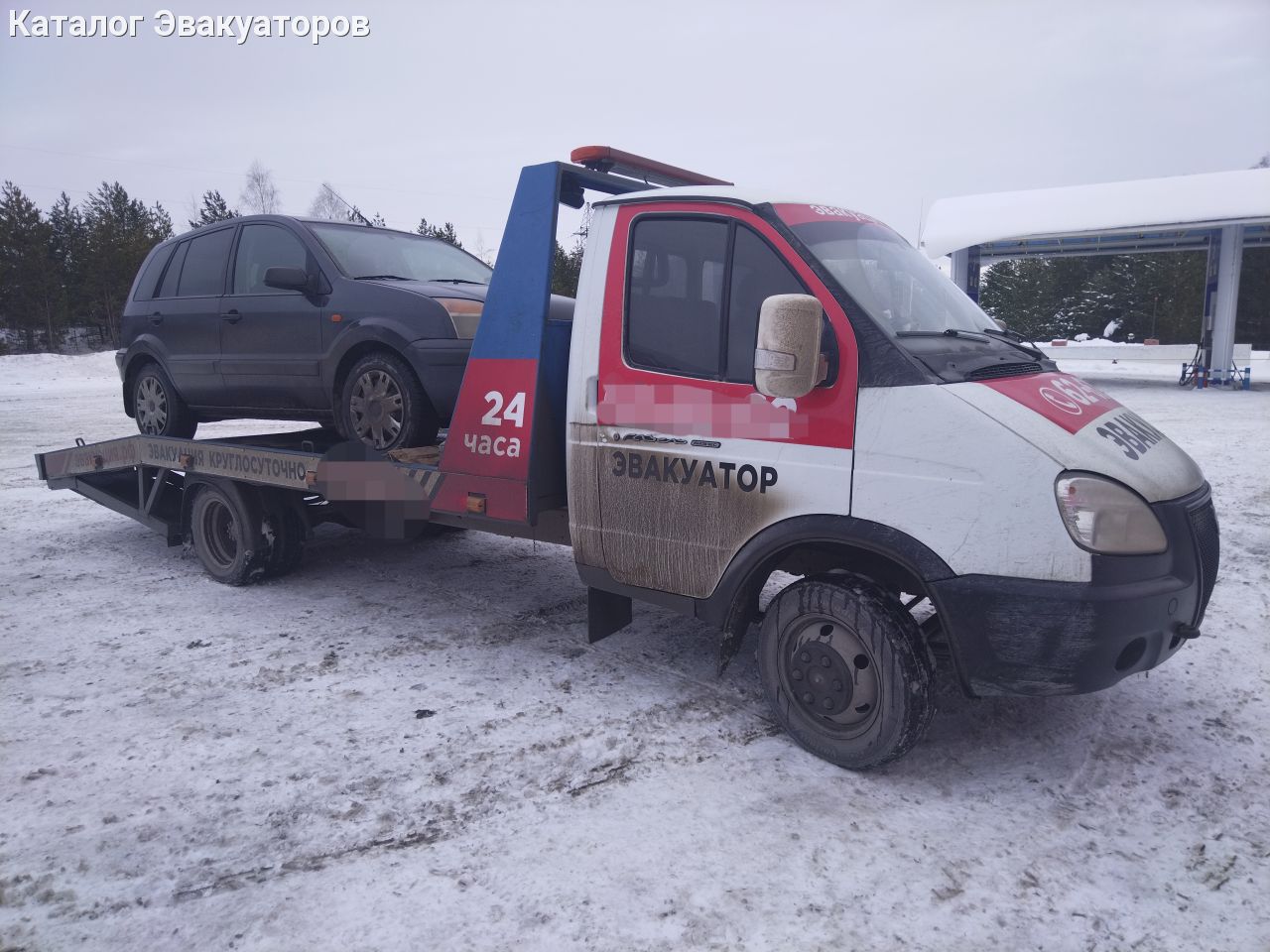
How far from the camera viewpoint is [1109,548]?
2840 millimetres

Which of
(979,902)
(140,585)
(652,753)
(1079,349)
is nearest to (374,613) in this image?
(140,585)

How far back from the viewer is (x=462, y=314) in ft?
15.9

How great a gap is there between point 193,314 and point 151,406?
3.45 ft

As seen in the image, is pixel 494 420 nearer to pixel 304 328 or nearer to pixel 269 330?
pixel 304 328

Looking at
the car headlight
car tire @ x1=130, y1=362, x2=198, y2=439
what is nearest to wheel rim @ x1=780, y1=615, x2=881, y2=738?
the car headlight

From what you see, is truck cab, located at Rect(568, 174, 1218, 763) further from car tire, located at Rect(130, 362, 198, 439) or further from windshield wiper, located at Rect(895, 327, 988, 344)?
car tire, located at Rect(130, 362, 198, 439)

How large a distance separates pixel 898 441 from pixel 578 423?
58.6 inches

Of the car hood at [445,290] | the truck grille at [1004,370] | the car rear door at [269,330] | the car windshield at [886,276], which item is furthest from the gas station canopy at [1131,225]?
the truck grille at [1004,370]

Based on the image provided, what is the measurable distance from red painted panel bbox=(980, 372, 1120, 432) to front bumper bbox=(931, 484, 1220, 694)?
418 millimetres

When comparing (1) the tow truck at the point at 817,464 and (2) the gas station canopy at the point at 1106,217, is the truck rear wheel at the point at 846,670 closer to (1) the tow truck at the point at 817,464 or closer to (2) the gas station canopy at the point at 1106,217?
(1) the tow truck at the point at 817,464

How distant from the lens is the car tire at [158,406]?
21.2 feet

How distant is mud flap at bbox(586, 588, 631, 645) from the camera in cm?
421

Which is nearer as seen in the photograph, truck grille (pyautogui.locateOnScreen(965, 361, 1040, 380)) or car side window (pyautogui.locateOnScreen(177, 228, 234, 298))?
truck grille (pyautogui.locateOnScreen(965, 361, 1040, 380))

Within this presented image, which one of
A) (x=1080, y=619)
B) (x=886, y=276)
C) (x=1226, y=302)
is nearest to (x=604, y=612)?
(x=886, y=276)
